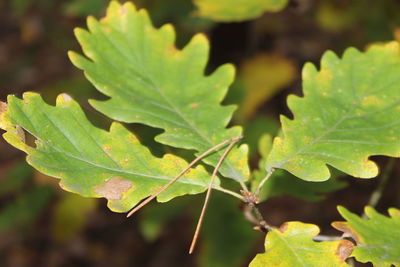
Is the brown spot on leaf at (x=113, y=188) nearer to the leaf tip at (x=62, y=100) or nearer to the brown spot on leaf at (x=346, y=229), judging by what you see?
the leaf tip at (x=62, y=100)

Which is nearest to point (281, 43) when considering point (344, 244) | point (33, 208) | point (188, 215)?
point (188, 215)

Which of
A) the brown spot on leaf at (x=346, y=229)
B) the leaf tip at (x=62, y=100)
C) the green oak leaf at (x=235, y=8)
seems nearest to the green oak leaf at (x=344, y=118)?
the brown spot on leaf at (x=346, y=229)

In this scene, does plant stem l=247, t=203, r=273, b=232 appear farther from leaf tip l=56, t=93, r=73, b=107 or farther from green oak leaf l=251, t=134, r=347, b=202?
leaf tip l=56, t=93, r=73, b=107

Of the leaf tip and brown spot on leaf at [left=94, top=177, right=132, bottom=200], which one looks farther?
the leaf tip

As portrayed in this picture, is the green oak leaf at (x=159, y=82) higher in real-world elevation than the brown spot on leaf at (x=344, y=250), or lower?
higher

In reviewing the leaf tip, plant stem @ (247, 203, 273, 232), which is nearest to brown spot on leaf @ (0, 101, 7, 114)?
the leaf tip

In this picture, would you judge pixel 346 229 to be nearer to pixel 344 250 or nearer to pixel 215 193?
pixel 344 250
